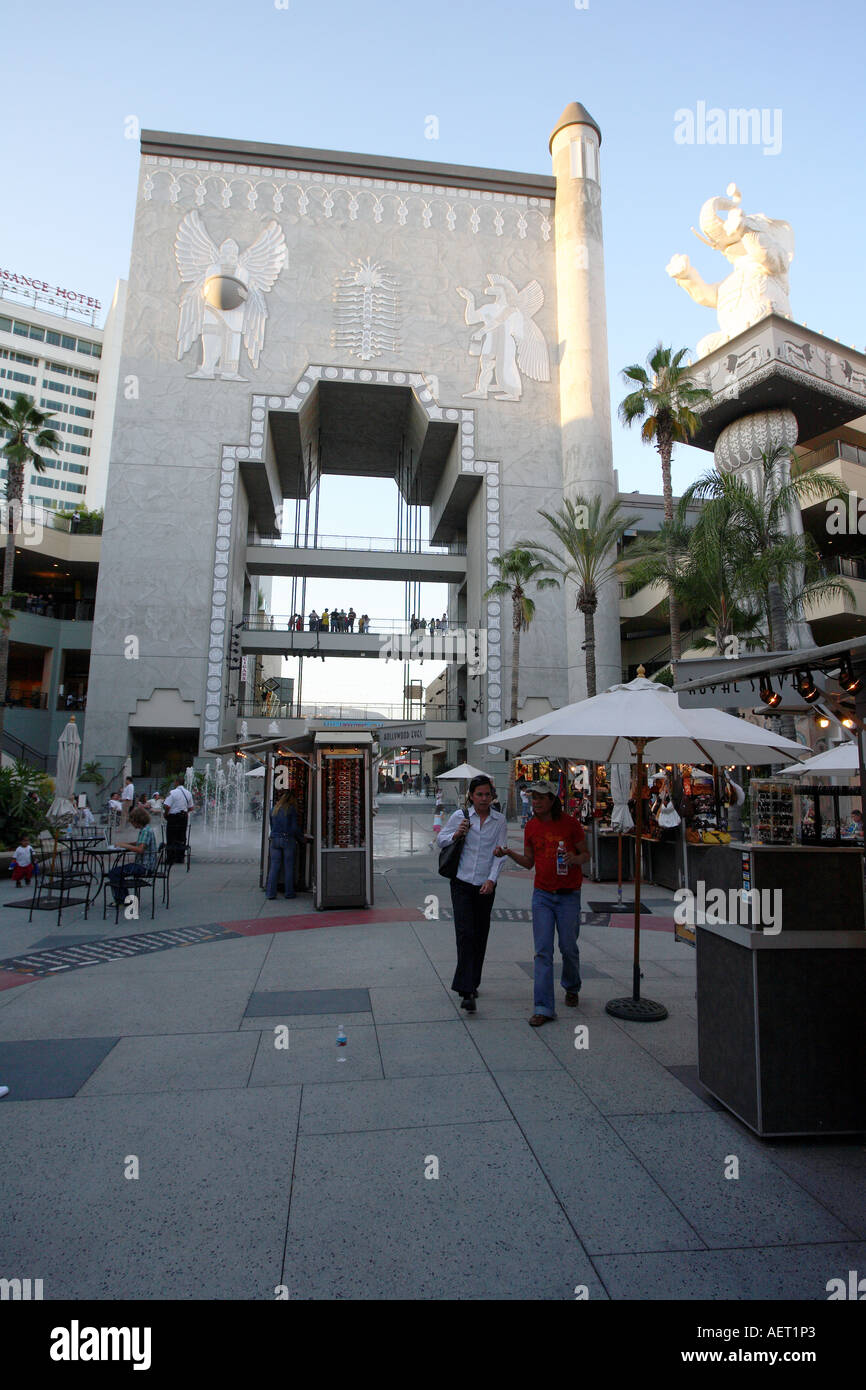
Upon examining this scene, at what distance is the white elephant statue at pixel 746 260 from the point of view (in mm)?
30031

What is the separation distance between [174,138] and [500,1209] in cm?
4734

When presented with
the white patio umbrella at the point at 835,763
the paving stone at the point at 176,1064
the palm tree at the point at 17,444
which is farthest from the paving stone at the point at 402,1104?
the palm tree at the point at 17,444

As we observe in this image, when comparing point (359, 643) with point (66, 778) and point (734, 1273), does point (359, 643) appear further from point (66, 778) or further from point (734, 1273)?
point (734, 1273)

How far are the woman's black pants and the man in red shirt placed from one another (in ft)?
1.49

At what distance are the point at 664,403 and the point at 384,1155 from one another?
24.6m

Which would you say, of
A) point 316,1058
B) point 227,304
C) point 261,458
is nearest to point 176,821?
point 316,1058

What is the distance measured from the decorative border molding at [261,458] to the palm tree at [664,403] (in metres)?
12.7

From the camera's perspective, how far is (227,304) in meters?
35.5

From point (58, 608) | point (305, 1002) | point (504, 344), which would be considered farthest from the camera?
point (58, 608)

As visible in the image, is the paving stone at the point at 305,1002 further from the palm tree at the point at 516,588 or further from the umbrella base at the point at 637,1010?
the palm tree at the point at 516,588

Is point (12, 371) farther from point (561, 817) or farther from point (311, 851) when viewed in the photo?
point (561, 817)

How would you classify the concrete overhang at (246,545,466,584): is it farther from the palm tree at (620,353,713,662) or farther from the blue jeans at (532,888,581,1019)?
the blue jeans at (532,888,581,1019)

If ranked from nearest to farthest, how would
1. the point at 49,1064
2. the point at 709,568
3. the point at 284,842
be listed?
the point at 49,1064 → the point at 284,842 → the point at 709,568

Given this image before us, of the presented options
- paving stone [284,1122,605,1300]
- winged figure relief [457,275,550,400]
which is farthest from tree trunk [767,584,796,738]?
winged figure relief [457,275,550,400]
